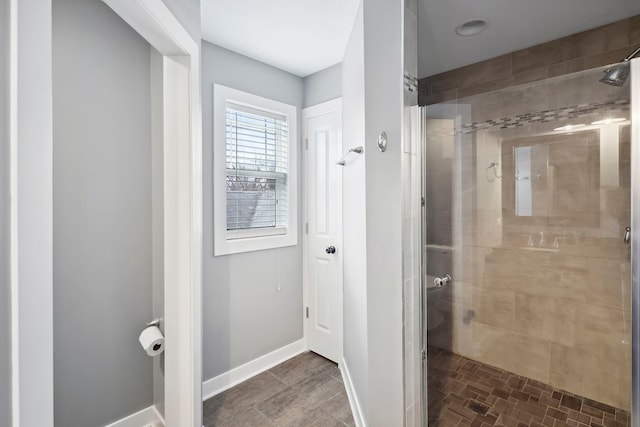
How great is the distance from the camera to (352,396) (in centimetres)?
198

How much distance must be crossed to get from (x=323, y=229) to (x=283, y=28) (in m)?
1.52

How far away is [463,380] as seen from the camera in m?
1.51

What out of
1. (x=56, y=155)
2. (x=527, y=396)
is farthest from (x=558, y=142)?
(x=56, y=155)

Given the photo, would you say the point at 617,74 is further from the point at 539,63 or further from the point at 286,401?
the point at 286,401

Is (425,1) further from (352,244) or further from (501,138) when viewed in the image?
(352,244)

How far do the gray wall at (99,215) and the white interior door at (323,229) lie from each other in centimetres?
127

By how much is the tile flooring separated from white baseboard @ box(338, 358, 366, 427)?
0.04 m

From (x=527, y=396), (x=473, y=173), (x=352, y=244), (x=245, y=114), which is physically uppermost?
(x=245, y=114)

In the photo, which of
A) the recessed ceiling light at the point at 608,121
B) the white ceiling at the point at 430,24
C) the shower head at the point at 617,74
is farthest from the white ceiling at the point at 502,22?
the recessed ceiling light at the point at 608,121

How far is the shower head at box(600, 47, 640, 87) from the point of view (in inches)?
43.2

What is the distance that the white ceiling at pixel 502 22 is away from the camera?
56.9 inches

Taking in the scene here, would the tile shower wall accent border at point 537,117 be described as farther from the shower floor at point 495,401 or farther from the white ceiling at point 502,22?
the shower floor at point 495,401

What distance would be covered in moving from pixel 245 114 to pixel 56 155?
1225 mm

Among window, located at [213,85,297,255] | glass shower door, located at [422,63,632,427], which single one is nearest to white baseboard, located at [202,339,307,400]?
window, located at [213,85,297,255]
